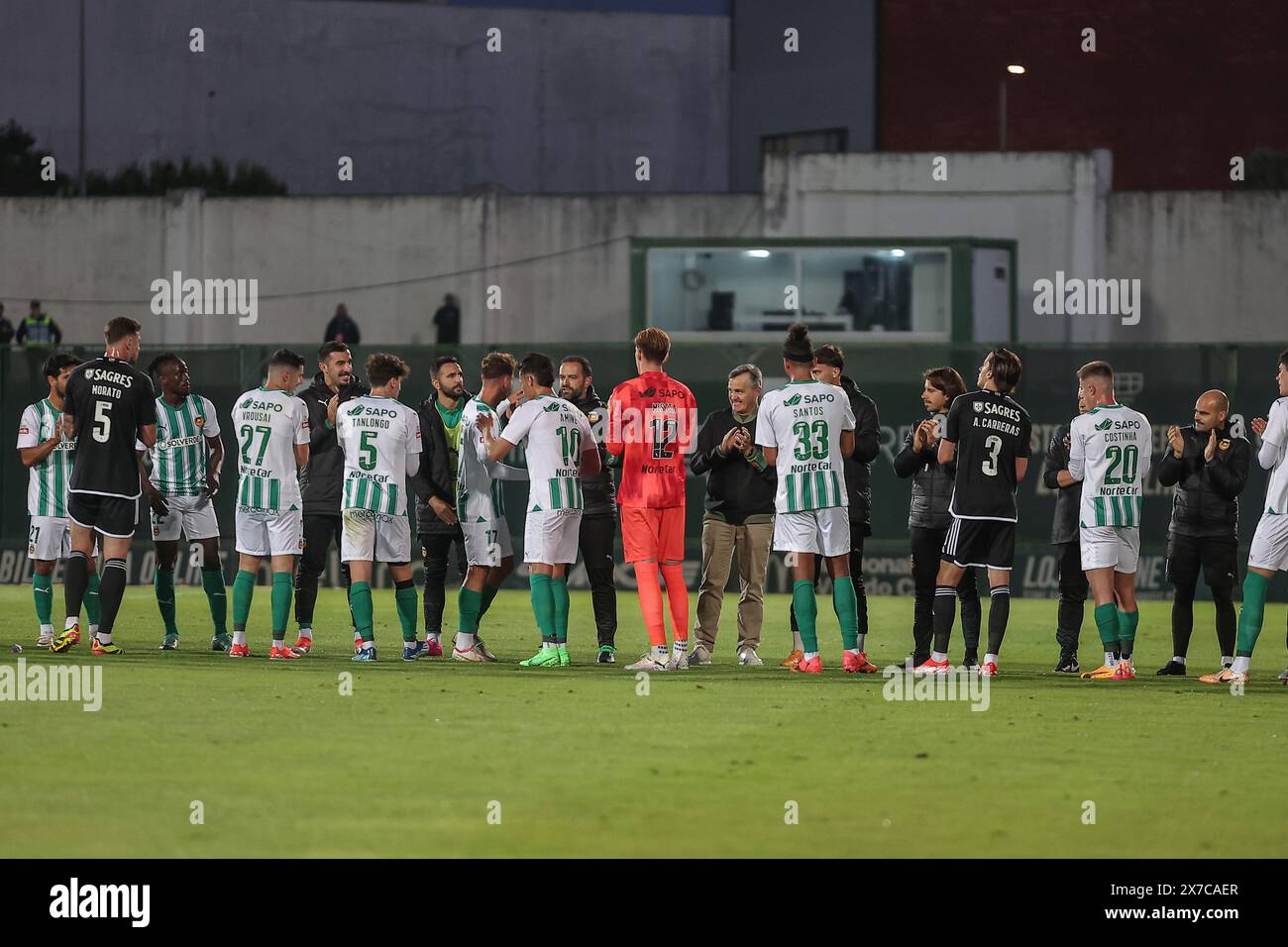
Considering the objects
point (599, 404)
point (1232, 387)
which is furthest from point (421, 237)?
point (599, 404)

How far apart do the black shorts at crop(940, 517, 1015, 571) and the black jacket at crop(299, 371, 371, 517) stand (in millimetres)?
4243

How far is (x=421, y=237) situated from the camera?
41156 mm

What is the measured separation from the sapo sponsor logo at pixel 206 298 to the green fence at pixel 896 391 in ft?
65.0

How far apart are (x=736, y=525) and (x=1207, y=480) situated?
126 inches

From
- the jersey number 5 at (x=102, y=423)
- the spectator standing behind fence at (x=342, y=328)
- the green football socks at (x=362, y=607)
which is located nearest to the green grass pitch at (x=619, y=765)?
the green football socks at (x=362, y=607)

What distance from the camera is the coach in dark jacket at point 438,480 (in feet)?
42.7

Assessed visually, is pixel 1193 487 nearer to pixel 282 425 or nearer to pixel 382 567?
pixel 282 425

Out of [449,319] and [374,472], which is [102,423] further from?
[449,319]

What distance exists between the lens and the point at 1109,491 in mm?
12266

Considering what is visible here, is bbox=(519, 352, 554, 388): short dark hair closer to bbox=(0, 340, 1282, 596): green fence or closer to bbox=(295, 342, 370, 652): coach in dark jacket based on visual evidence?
bbox=(295, 342, 370, 652): coach in dark jacket

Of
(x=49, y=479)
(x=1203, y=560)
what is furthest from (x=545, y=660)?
(x=1203, y=560)

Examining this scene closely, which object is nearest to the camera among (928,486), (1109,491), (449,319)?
(1109,491)

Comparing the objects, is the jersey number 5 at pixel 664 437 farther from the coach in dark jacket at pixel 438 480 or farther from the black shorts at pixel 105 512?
the black shorts at pixel 105 512

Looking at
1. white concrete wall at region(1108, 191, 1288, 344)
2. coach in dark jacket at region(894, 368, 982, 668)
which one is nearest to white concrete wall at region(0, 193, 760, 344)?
white concrete wall at region(1108, 191, 1288, 344)
